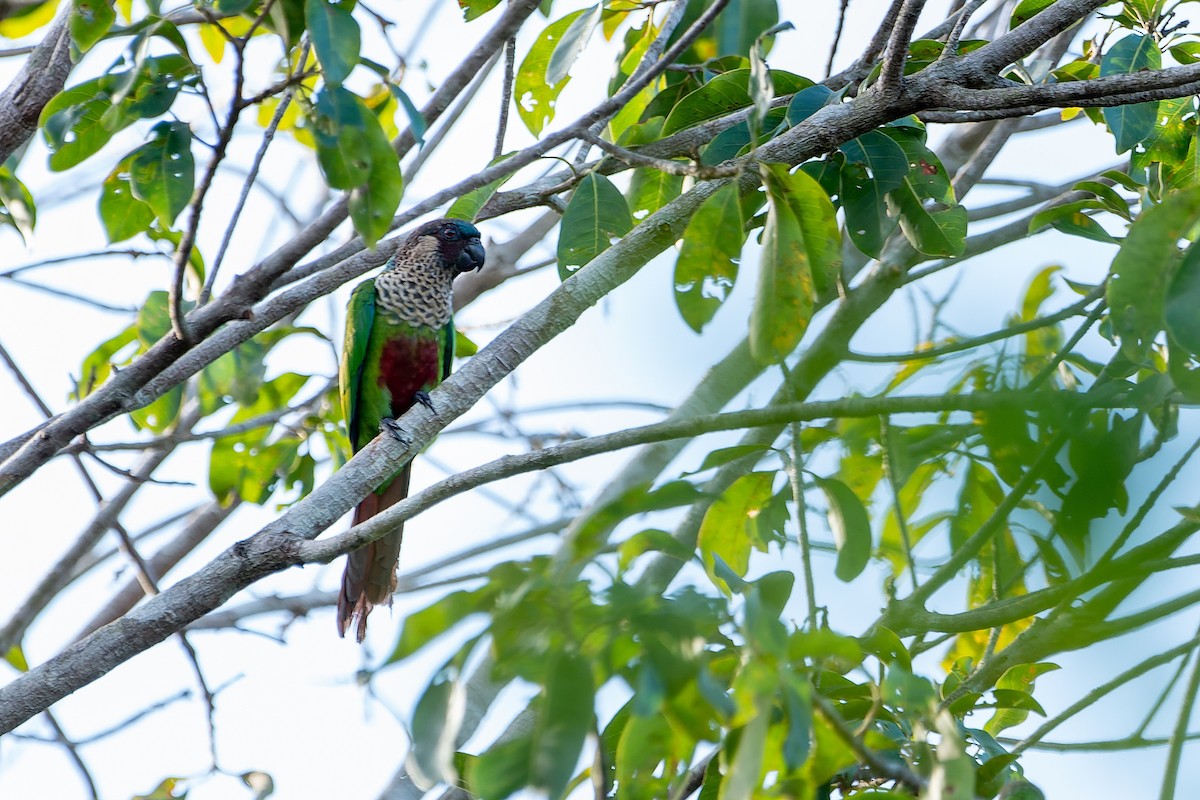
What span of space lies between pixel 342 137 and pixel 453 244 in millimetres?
2880

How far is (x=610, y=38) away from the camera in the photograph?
4312 millimetres

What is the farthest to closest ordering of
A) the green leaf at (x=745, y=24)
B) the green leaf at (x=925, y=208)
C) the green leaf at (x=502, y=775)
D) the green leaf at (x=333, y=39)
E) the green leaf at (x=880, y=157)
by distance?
the green leaf at (x=925, y=208) → the green leaf at (x=880, y=157) → the green leaf at (x=333, y=39) → the green leaf at (x=745, y=24) → the green leaf at (x=502, y=775)

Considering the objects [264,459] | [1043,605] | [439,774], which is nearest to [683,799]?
[1043,605]

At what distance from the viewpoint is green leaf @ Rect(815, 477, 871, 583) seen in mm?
2174

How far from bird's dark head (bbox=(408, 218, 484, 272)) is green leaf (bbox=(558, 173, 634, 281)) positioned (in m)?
2.14

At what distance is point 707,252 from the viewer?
237cm

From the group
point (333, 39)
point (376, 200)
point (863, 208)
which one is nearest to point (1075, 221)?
point (863, 208)

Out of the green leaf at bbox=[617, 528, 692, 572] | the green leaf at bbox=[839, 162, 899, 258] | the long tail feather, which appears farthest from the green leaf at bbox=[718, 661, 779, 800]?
the long tail feather

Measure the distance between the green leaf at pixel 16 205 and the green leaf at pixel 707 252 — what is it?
7.15ft

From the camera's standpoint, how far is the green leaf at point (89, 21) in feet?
8.91

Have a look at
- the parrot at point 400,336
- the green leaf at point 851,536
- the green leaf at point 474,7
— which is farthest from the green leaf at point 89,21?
the parrot at point 400,336

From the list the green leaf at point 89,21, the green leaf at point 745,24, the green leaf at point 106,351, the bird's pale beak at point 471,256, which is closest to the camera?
the green leaf at point 745,24

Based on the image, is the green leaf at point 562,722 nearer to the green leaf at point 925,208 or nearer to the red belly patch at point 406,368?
the green leaf at point 925,208

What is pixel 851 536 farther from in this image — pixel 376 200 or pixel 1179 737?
pixel 376 200
